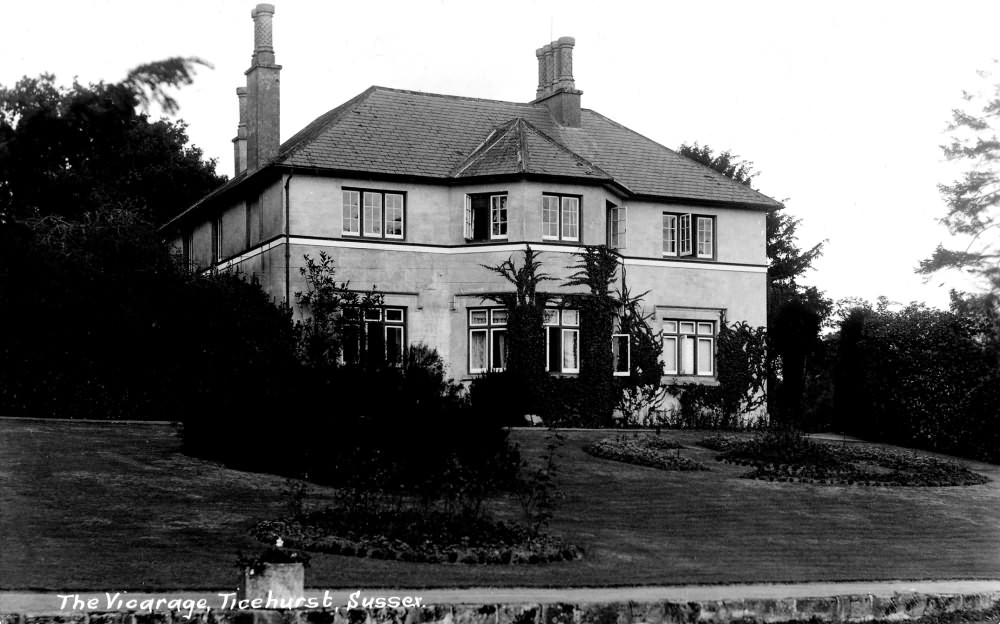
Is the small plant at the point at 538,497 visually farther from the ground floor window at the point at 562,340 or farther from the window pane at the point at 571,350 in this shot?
the window pane at the point at 571,350

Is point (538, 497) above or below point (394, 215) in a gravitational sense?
below

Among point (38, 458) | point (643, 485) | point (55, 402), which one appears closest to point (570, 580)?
point (643, 485)

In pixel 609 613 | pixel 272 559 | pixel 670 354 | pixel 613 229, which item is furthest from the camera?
pixel 670 354

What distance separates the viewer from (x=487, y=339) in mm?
32906

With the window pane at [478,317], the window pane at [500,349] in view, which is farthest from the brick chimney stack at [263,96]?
the window pane at [500,349]

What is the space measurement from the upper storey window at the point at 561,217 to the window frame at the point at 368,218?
3.96 m

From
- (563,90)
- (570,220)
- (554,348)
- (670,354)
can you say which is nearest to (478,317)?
(554,348)

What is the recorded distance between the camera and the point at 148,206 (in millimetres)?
49625

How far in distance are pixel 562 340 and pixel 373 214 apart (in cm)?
635

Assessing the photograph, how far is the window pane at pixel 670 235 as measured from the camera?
36688 mm

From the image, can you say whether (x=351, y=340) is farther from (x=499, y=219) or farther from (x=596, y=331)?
(x=596, y=331)

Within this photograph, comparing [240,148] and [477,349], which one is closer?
[477,349]

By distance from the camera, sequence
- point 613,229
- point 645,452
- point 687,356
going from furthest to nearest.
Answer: point 687,356 < point 613,229 < point 645,452

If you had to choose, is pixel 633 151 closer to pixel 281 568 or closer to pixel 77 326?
pixel 77 326
